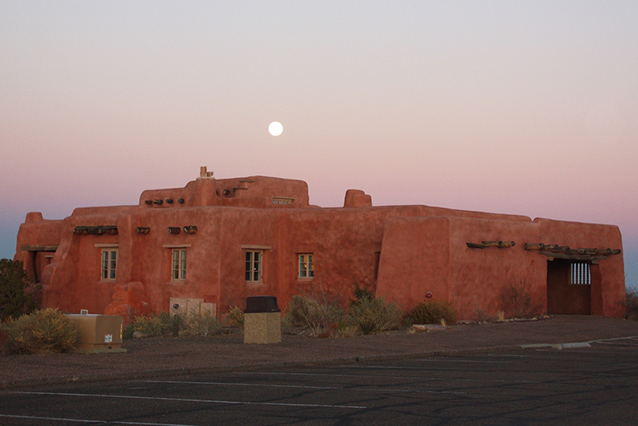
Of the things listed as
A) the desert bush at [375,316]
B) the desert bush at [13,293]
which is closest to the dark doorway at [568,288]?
the desert bush at [375,316]

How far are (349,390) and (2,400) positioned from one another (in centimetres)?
442

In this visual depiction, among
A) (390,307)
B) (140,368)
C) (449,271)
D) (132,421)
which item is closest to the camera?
(132,421)

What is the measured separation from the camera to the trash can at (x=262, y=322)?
17.8 metres

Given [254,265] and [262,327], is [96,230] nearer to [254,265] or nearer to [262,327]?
[254,265]

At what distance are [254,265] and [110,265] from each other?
5.83m

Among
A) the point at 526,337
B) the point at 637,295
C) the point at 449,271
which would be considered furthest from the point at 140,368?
the point at 637,295

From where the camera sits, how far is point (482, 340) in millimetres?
18359

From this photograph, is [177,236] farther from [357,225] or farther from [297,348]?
[297,348]

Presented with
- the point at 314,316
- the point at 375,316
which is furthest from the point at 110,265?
the point at 375,316

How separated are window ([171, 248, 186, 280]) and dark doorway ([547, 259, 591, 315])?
14.8m

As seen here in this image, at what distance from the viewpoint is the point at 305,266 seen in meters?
29.3

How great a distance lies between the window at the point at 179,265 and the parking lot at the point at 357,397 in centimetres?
1471

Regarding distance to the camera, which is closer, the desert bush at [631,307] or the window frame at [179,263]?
the window frame at [179,263]

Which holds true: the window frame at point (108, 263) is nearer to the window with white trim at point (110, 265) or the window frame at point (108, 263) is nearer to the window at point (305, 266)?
the window with white trim at point (110, 265)
